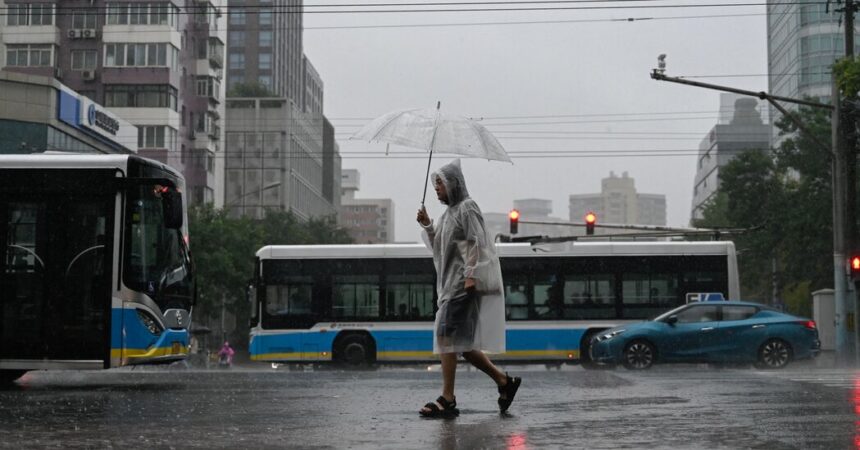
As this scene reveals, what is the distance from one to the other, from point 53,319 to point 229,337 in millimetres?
59627

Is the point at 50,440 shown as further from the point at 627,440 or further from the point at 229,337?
the point at 229,337

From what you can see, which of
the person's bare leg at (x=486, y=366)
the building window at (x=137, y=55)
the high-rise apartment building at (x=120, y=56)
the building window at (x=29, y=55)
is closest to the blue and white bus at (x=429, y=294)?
the person's bare leg at (x=486, y=366)

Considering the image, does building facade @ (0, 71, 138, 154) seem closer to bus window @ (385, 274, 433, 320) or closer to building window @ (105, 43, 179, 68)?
building window @ (105, 43, 179, 68)

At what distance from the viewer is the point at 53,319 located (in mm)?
13734

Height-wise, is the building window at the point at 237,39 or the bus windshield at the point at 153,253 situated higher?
the building window at the point at 237,39

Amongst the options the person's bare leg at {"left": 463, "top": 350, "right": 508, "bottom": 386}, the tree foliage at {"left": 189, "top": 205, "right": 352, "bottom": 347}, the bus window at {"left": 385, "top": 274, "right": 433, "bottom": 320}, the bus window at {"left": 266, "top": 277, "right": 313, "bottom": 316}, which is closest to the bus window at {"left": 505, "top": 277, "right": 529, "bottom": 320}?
the bus window at {"left": 385, "top": 274, "right": 433, "bottom": 320}

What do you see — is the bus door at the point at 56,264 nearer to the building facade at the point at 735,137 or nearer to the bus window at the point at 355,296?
the bus window at the point at 355,296

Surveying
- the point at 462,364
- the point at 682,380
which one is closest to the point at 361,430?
the point at 682,380

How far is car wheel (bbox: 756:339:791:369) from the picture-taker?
2430 cm

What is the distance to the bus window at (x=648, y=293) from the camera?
28.0 meters

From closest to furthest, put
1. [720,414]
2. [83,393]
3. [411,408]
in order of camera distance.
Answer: [720,414] < [411,408] < [83,393]

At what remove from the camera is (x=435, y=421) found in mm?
8453

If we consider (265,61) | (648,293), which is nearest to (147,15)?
(648,293)

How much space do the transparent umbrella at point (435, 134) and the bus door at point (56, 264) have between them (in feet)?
16.2
